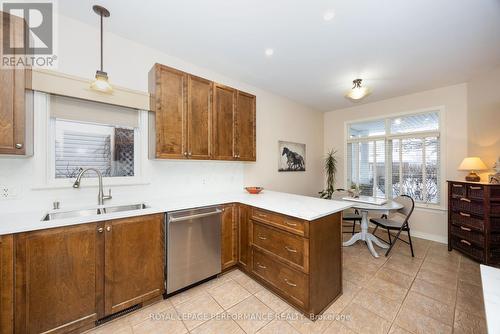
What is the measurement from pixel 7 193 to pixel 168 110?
1.51 m

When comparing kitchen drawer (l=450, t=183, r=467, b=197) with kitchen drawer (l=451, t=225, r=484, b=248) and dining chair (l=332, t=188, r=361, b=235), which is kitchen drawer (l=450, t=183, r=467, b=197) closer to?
kitchen drawer (l=451, t=225, r=484, b=248)

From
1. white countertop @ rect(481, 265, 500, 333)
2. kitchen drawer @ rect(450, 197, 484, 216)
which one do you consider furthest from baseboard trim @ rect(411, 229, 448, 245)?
white countertop @ rect(481, 265, 500, 333)

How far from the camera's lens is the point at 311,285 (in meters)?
1.63

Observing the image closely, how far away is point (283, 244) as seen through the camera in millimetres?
1856

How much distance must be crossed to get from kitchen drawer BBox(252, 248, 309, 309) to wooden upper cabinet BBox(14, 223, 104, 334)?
1.45 meters

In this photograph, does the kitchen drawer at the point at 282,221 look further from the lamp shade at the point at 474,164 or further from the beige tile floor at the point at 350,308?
the lamp shade at the point at 474,164

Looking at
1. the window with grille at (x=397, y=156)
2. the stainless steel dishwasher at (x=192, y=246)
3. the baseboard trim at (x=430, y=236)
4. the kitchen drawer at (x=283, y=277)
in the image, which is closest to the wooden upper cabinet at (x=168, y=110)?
the stainless steel dishwasher at (x=192, y=246)

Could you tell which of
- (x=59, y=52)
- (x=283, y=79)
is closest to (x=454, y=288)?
(x=283, y=79)

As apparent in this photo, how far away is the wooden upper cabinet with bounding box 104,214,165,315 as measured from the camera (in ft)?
5.24

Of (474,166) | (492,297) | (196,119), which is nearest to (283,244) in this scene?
(492,297)

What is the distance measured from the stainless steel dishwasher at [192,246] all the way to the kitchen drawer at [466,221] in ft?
11.4

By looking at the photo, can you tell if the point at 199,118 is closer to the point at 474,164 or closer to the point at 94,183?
the point at 94,183

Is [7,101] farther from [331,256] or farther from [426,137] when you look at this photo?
[426,137]

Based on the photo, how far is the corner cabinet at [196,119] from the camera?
212cm
